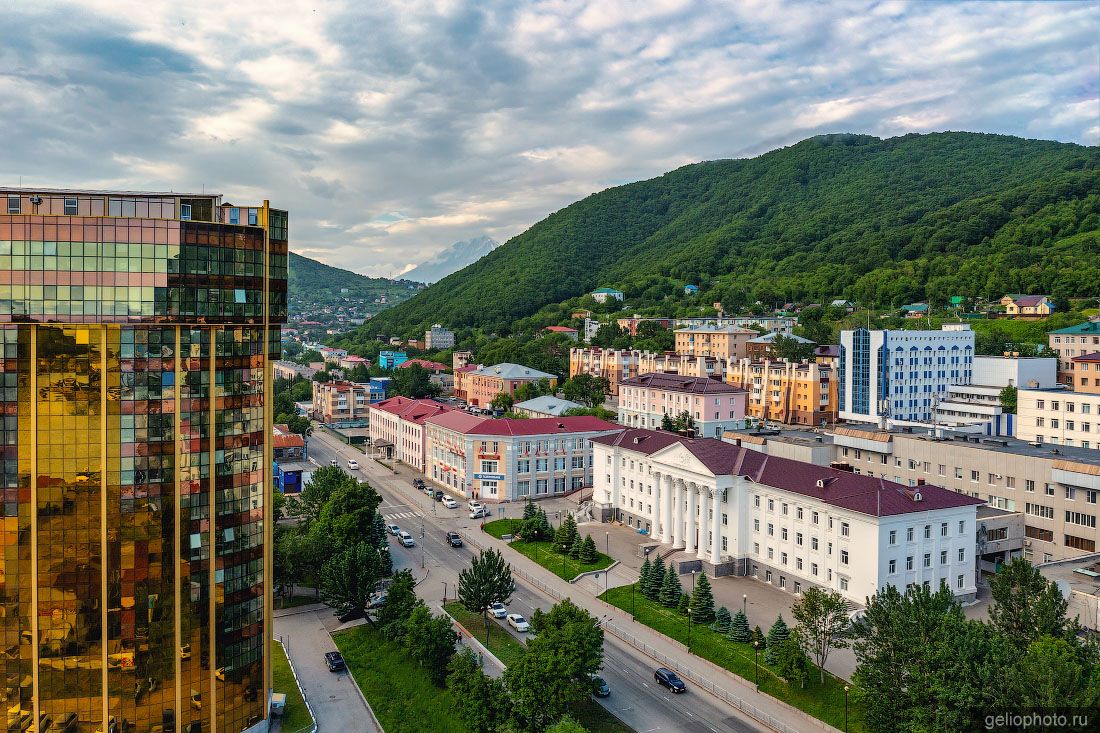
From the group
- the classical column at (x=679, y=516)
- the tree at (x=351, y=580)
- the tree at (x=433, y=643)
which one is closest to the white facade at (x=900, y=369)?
the classical column at (x=679, y=516)

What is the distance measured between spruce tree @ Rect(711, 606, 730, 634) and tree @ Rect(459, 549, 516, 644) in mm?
13390

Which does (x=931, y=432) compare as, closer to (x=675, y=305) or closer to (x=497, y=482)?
(x=497, y=482)

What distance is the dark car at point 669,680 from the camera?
4058cm

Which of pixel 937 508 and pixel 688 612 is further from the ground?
pixel 937 508

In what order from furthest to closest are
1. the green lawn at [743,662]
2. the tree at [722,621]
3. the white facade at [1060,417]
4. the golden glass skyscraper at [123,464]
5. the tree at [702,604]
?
1. the white facade at [1060,417]
2. the tree at [702,604]
3. the tree at [722,621]
4. the green lawn at [743,662]
5. the golden glass skyscraper at [123,464]

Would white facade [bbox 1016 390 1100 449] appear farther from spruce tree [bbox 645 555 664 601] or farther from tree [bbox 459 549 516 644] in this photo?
tree [bbox 459 549 516 644]

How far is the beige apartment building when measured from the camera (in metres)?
139

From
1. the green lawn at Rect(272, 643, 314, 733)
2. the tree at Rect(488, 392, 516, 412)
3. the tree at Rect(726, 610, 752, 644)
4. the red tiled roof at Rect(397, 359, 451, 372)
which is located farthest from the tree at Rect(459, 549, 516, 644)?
the red tiled roof at Rect(397, 359, 451, 372)

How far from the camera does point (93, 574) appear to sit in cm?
3328

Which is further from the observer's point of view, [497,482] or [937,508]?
[497,482]

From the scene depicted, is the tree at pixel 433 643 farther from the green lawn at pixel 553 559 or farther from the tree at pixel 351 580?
the green lawn at pixel 553 559

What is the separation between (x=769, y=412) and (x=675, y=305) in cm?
8532

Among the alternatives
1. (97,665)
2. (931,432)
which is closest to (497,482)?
(931,432)

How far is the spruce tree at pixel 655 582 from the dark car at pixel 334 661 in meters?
21.3
